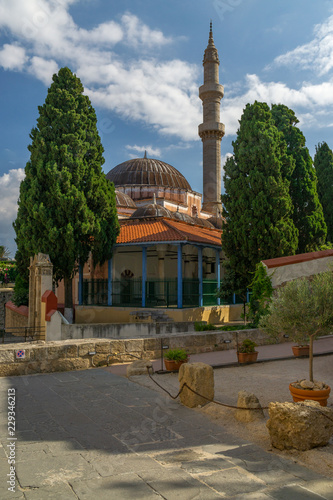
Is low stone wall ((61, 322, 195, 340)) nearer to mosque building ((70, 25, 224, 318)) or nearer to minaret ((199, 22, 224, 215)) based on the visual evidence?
mosque building ((70, 25, 224, 318))

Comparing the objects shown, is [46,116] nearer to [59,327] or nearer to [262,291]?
[59,327]

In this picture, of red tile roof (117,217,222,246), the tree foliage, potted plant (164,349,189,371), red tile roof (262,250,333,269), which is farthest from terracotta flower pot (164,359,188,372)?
red tile roof (117,217,222,246)

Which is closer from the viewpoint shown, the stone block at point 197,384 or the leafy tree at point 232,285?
the stone block at point 197,384

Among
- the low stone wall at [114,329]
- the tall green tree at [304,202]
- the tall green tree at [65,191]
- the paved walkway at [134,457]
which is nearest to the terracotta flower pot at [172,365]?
the paved walkway at [134,457]

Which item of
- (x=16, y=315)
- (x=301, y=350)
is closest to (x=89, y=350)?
(x=301, y=350)

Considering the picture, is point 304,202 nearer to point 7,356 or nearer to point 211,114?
point 7,356

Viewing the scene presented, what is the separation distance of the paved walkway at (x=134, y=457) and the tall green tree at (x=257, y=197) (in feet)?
36.7

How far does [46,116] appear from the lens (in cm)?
1877

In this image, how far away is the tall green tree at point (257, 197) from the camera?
16.5m

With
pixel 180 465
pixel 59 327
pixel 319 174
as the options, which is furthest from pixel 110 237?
pixel 180 465

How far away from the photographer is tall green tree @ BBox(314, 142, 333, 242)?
23.0 m

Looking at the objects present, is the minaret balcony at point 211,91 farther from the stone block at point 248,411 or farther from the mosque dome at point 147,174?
the stone block at point 248,411

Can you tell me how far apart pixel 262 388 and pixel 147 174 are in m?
29.8

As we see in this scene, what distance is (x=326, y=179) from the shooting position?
939 inches
